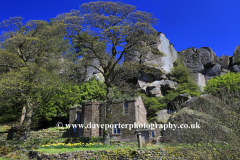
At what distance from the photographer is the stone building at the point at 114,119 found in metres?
21.3

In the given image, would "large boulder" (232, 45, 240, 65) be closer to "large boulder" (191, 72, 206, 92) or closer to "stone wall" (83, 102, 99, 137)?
"large boulder" (191, 72, 206, 92)

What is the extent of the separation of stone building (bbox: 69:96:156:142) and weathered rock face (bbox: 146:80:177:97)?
633 inches

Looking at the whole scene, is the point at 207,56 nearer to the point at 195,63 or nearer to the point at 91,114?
the point at 195,63

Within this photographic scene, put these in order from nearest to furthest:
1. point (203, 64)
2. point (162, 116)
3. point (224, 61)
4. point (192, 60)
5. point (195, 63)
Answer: point (162, 116)
point (203, 64)
point (195, 63)
point (192, 60)
point (224, 61)

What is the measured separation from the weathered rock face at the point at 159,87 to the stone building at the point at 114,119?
52.8 ft

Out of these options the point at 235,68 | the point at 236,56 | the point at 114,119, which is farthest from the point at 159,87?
the point at 236,56

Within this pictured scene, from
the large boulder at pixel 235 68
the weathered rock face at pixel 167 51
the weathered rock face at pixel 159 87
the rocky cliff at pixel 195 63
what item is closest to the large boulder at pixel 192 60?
the rocky cliff at pixel 195 63

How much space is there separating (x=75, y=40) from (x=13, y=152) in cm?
1101

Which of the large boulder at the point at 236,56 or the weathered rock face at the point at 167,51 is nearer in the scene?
the weathered rock face at the point at 167,51

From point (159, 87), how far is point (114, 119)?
21.1 metres

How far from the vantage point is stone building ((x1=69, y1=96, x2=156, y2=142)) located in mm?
21344

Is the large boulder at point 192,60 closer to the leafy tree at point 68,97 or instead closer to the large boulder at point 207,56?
the large boulder at point 207,56

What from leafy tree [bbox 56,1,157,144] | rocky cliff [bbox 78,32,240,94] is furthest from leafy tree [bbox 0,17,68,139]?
rocky cliff [bbox 78,32,240,94]

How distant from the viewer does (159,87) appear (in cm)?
3972
